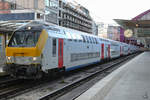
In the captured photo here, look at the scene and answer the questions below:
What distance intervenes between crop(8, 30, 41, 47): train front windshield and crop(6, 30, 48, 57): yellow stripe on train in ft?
0.71

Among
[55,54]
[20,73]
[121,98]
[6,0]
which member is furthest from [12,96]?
[6,0]

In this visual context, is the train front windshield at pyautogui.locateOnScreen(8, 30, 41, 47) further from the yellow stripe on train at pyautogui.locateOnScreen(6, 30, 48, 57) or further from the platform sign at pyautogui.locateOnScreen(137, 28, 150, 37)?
the platform sign at pyautogui.locateOnScreen(137, 28, 150, 37)

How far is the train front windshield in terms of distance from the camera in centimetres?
1039

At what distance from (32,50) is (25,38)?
1022mm

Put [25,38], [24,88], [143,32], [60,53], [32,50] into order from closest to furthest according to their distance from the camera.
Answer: [32,50] < [24,88] < [25,38] < [60,53] < [143,32]

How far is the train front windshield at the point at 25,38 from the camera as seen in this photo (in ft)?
34.1

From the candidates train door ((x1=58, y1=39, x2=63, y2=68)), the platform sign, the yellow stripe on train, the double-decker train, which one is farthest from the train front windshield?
the platform sign

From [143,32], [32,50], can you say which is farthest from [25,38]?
[143,32]

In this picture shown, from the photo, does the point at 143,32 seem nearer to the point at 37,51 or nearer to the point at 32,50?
the point at 37,51

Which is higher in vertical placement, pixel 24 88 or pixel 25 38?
pixel 25 38

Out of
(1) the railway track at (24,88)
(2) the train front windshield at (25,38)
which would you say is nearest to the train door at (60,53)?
(1) the railway track at (24,88)

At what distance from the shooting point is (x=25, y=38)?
10.6m

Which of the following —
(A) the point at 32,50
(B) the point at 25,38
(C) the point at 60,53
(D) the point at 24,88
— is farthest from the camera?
(C) the point at 60,53

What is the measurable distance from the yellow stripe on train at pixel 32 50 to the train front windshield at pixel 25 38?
0.71 feet
